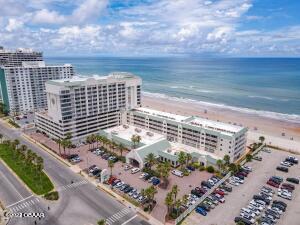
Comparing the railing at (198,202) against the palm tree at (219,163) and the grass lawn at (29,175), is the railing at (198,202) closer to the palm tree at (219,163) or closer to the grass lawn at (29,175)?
the palm tree at (219,163)

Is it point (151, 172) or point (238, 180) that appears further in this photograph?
point (151, 172)

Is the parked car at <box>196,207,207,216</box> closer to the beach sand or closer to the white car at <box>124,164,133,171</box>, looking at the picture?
the white car at <box>124,164,133,171</box>

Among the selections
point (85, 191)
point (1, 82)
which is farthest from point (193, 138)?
point (1, 82)

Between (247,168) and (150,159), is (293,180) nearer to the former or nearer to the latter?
(247,168)

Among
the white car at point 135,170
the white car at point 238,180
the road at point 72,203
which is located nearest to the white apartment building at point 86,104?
the road at point 72,203

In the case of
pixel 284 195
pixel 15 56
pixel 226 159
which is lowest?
pixel 284 195

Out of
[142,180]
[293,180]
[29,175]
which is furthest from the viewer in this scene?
[293,180]

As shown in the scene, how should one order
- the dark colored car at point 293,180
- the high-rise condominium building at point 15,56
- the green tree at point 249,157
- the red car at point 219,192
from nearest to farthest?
the red car at point 219,192
the dark colored car at point 293,180
the green tree at point 249,157
the high-rise condominium building at point 15,56

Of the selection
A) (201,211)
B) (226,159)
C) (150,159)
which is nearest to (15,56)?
(150,159)
